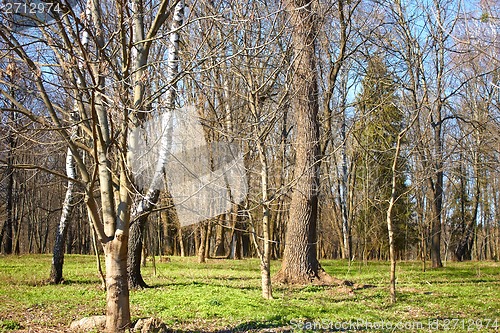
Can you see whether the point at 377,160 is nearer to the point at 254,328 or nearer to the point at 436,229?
the point at 436,229

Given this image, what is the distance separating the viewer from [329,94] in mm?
13125

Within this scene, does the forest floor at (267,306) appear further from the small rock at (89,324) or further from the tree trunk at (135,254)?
the tree trunk at (135,254)

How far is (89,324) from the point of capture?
6105 mm

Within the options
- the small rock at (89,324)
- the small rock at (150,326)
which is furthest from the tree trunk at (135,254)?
the small rock at (150,326)

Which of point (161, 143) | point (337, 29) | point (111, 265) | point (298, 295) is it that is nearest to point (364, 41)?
point (337, 29)

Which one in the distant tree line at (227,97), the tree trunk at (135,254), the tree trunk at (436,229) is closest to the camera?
the distant tree line at (227,97)

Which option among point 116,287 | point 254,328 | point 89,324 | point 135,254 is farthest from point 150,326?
point 135,254

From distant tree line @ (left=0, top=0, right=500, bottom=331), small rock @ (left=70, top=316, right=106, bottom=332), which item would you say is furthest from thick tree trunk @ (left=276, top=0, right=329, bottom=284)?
small rock @ (left=70, top=316, right=106, bottom=332)

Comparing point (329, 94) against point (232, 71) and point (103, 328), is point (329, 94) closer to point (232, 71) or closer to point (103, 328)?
point (232, 71)

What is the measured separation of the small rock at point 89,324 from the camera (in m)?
6.01

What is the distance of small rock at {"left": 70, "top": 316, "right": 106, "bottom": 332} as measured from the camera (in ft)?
19.7

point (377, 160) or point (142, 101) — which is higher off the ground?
point (377, 160)

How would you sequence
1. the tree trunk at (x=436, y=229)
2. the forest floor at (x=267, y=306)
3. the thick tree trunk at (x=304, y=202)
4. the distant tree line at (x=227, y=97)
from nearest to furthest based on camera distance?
the distant tree line at (x=227, y=97)
the forest floor at (x=267, y=306)
the thick tree trunk at (x=304, y=202)
the tree trunk at (x=436, y=229)

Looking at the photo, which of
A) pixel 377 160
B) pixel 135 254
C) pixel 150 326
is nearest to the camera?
pixel 150 326
